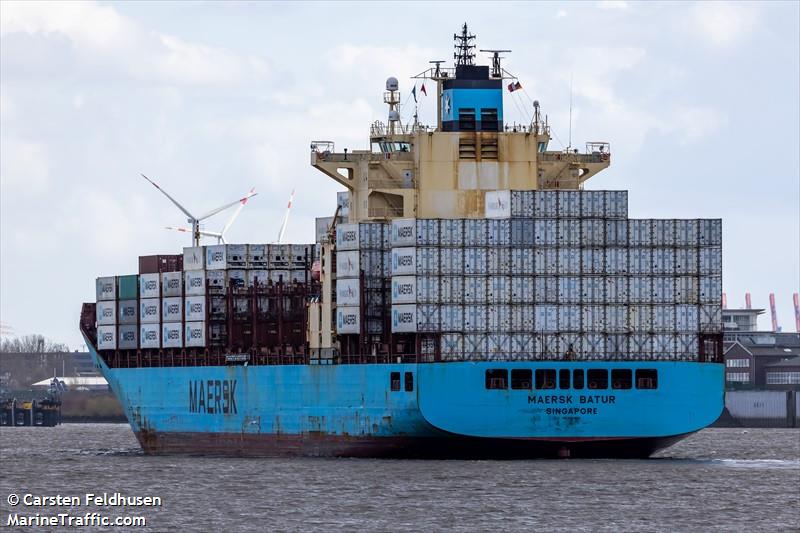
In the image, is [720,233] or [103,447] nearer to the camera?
[720,233]

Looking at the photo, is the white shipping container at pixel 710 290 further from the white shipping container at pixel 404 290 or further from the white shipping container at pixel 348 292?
the white shipping container at pixel 348 292

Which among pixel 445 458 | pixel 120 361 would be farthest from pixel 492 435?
pixel 120 361

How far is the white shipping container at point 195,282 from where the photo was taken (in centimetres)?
10862

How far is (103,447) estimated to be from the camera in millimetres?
126875

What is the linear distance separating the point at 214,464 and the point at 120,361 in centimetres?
2150

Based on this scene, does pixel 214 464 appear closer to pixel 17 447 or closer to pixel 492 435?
pixel 492 435

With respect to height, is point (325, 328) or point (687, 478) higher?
point (325, 328)

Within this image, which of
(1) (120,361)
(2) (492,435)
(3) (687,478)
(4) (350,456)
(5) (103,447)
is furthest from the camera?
(5) (103,447)

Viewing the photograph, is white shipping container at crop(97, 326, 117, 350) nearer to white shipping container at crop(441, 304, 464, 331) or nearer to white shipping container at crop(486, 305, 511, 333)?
white shipping container at crop(441, 304, 464, 331)

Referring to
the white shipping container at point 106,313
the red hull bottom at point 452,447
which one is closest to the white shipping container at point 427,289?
the red hull bottom at point 452,447

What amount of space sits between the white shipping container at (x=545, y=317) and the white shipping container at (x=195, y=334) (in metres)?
23.4

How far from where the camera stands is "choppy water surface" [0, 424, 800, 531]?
6719 cm

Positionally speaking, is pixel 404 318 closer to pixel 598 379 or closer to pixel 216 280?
pixel 598 379

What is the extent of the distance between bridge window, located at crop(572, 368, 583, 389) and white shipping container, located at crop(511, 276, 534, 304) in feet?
12.4
